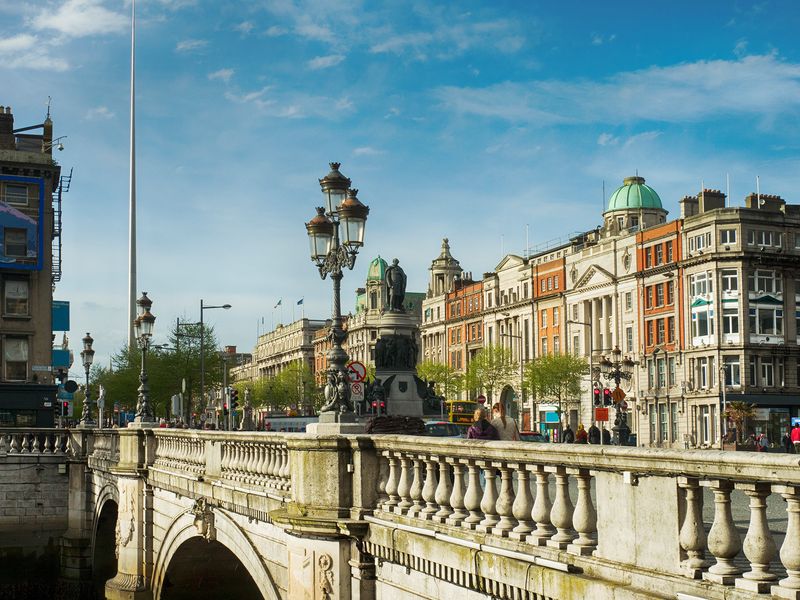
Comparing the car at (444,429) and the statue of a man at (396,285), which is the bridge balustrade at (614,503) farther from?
the statue of a man at (396,285)

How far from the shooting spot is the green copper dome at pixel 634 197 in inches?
3531

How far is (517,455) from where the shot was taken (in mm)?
9078

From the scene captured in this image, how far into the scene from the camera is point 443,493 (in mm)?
10602

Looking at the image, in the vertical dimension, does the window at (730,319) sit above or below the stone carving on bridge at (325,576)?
above

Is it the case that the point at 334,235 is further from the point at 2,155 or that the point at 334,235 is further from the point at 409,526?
the point at 2,155

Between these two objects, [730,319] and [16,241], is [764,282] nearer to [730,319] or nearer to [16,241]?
[730,319]

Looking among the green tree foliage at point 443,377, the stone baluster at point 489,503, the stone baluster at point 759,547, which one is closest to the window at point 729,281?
the green tree foliage at point 443,377

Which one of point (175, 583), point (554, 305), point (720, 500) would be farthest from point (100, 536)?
point (554, 305)

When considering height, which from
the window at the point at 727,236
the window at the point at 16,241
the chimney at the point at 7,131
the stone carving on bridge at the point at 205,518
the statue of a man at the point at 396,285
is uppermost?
the chimney at the point at 7,131

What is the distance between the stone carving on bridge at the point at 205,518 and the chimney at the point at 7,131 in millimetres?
48129

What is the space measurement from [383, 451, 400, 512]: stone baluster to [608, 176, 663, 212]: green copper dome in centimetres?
8048

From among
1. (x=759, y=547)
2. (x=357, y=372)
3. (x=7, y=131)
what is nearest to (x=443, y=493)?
(x=759, y=547)

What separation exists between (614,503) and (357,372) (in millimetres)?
14799

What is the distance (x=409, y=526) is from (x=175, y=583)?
14057 mm
